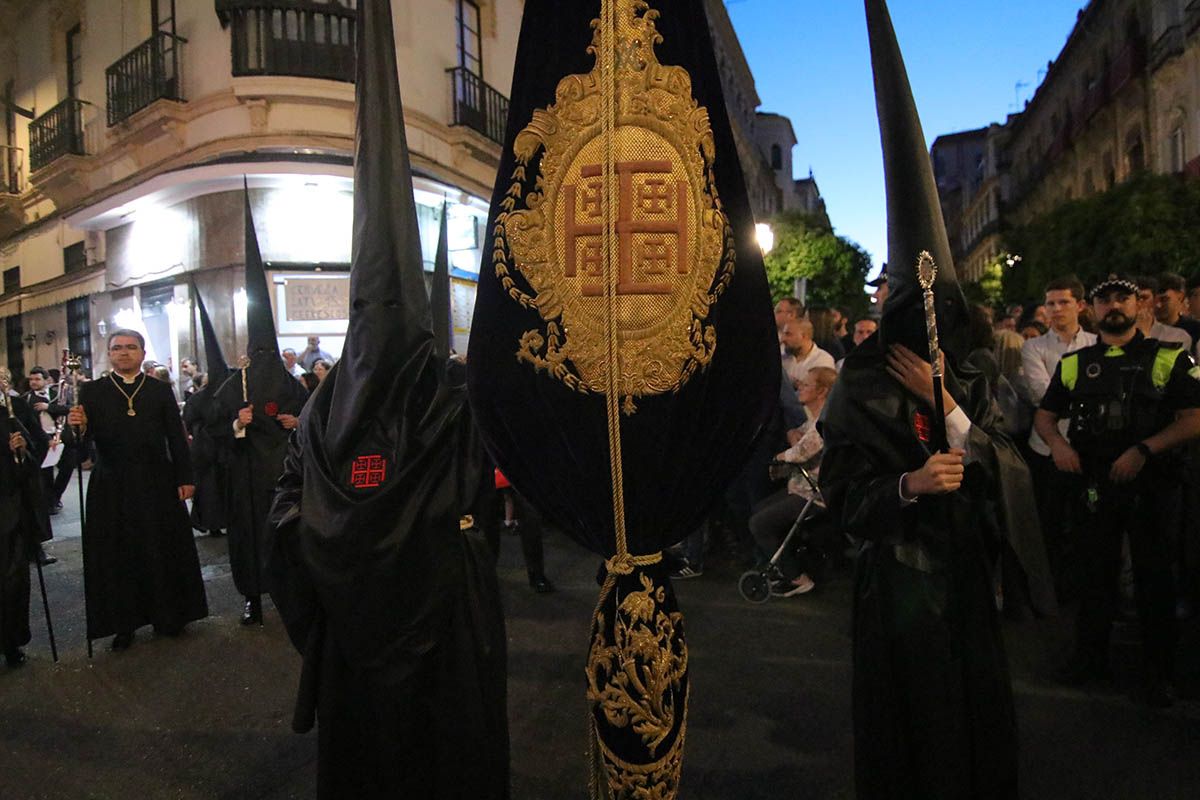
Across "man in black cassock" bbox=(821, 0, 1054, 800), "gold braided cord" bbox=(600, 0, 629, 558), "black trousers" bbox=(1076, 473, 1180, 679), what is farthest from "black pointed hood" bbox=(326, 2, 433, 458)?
"black trousers" bbox=(1076, 473, 1180, 679)

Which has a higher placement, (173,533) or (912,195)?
(912,195)

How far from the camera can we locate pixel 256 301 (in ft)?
16.8

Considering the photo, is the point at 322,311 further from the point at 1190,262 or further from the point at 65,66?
the point at 1190,262

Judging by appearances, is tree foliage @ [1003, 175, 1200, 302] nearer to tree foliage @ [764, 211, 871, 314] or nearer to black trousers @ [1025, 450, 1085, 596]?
tree foliage @ [764, 211, 871, 314]

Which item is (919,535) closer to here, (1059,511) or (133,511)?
(1059,511)

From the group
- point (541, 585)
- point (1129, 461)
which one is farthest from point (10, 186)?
point (1129, 461)

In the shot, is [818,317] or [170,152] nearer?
[818,317]

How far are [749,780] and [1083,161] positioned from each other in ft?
117

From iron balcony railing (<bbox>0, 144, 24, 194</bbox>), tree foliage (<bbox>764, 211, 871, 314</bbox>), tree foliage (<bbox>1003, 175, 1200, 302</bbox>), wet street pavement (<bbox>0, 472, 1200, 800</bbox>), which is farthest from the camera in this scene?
tree foliage (<bbox>764, 211, 871, 314</bbox>)

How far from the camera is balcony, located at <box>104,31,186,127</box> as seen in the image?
12.7 metres

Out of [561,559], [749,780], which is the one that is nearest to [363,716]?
[749,780]

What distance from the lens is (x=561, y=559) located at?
667 cm

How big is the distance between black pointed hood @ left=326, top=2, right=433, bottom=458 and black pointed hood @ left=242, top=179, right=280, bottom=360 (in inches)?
105

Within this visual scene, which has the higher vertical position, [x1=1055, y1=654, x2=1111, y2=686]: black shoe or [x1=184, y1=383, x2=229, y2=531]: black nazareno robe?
[x1=184, y1=383, x2=229, y2=531]: black nazareno robe
